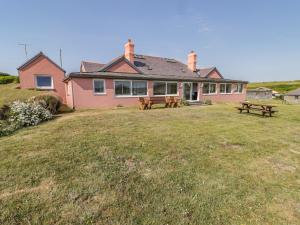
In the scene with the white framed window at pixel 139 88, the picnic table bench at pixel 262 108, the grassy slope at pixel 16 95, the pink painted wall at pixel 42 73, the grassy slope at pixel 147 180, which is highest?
the pink painted wall at pixel 42 73

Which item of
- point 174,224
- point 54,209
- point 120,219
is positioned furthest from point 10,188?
point 174,224

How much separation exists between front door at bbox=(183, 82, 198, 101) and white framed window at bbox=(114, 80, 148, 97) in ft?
16.3

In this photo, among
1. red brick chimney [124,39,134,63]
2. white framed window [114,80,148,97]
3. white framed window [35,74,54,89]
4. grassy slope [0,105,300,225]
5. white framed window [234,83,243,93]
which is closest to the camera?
grassy slope [0,105,300,225]

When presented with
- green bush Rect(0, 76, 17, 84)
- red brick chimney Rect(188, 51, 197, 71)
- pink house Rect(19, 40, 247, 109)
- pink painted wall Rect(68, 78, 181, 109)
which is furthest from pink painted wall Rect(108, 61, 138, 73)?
green bush Rect(0, 76, 17, 84)

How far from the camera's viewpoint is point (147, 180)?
362cm

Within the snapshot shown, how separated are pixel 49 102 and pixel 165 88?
10.4 meters

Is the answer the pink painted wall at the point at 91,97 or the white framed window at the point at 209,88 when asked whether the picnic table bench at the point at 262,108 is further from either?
the pink painted wall at the point at 91,97

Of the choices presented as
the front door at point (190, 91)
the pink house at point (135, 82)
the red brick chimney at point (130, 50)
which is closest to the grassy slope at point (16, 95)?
the pink house at point (135, 82)

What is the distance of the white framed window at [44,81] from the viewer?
1815cm

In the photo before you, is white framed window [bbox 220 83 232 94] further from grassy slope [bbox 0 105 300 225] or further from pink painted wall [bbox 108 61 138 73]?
grassy slope [bbox 0 105 300 225]

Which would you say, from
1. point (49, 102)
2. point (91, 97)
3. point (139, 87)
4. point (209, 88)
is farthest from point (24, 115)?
point (209, 88)

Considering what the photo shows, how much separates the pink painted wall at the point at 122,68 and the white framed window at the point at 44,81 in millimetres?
6751

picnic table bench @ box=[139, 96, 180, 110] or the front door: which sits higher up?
the front door

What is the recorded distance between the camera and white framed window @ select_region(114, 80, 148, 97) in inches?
595
